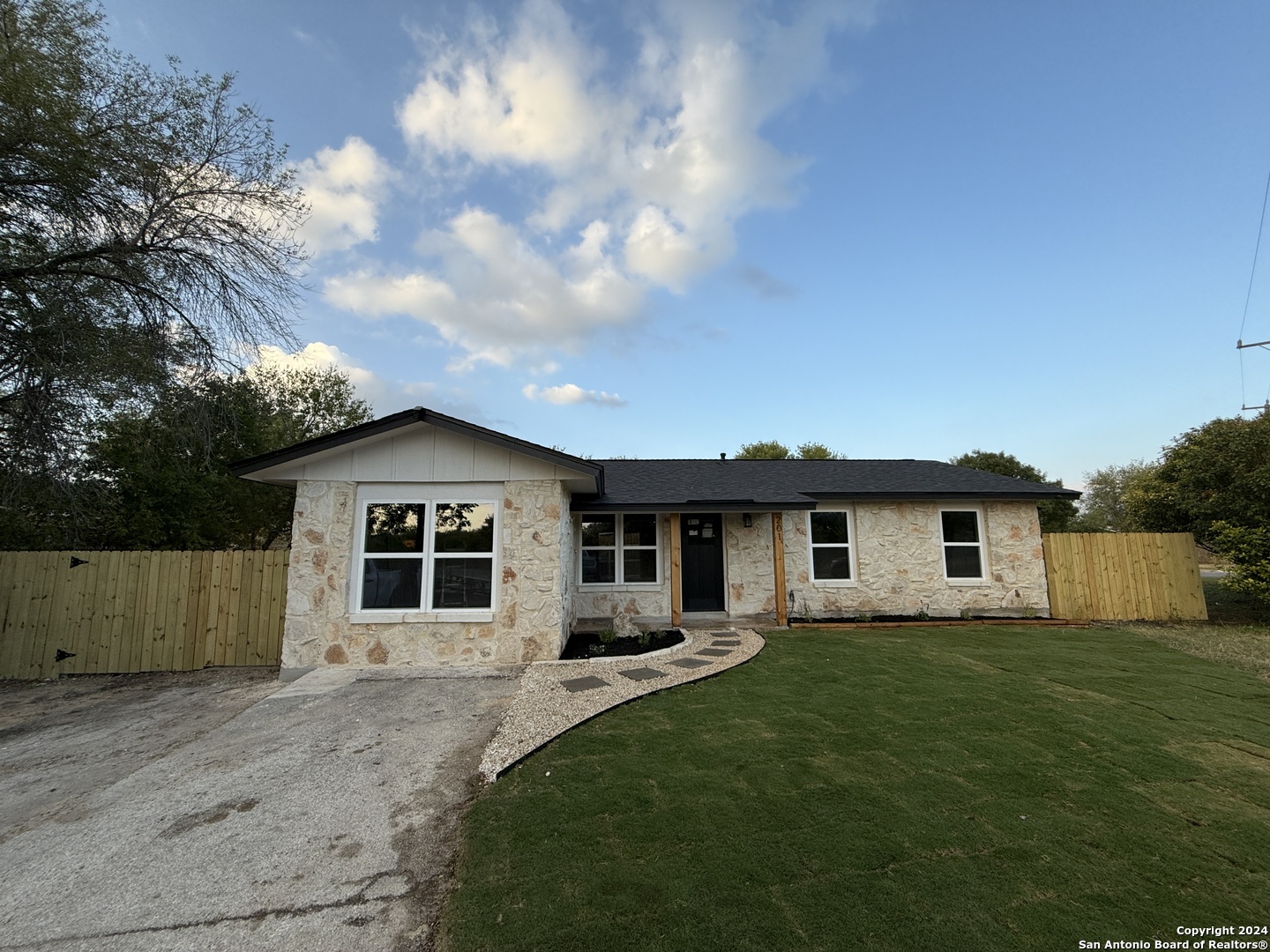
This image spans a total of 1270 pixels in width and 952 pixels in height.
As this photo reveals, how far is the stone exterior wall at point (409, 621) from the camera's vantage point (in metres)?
7.07

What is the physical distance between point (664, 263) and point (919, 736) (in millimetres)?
11542

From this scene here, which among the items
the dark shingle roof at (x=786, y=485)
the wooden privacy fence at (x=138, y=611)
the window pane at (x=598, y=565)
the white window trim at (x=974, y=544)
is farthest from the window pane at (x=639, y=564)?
the white window trim at (x=974, y=544)

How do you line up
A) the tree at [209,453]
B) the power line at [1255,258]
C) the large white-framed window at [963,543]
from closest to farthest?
the tree at [209,453] < the large white-framed window at [963,543] < the power line at [1255,258]

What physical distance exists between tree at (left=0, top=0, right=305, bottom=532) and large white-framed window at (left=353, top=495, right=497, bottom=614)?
11.2 feet

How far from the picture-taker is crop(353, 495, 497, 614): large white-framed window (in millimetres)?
7254

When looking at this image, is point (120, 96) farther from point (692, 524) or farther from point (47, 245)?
point (692, 524)

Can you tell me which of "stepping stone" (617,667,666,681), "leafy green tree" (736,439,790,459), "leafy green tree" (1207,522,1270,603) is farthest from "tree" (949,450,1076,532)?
"stepping stone" (617,667,666,681)

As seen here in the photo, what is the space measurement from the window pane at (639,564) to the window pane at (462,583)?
3656 mm

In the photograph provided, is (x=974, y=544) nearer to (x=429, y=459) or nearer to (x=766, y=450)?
(x=429, y=459)

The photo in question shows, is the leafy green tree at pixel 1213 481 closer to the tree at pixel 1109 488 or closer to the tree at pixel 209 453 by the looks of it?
the tree at pixel 209 453

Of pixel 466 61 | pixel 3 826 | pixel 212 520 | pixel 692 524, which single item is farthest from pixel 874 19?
pixel 212 520

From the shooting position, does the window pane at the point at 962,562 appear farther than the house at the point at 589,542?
Yes

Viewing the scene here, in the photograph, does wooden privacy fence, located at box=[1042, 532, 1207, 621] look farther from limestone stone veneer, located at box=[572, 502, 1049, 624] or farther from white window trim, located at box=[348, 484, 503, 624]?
white window trim, located at box=[348, 484, 503, 624]

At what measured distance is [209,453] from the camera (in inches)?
296
